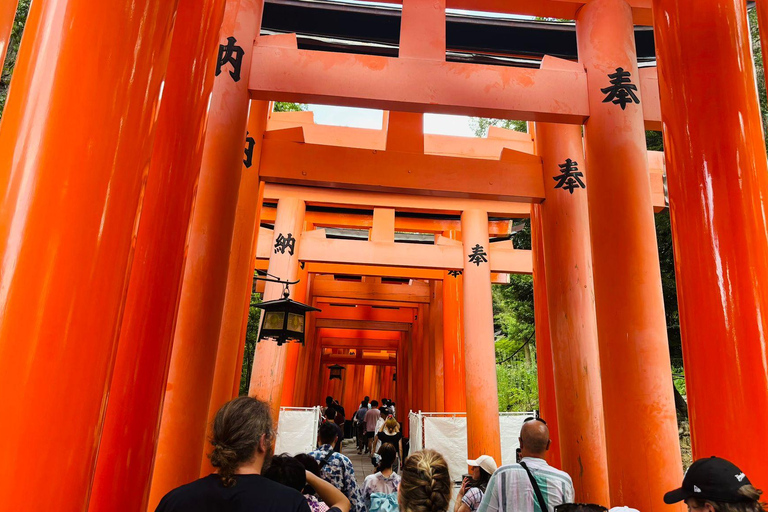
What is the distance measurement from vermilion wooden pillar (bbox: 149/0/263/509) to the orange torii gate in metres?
0.02

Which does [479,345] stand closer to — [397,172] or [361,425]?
[397,172]

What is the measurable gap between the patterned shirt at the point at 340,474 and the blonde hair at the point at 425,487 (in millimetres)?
1431

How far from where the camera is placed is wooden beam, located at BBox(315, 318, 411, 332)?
18.1 metres

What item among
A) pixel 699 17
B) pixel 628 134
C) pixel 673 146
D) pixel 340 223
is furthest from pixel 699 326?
pixel 340 223

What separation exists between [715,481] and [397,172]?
5.00 m

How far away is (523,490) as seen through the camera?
267cm

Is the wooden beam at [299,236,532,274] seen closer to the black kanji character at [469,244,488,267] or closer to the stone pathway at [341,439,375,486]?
the black kanji character at [469,244,488,267]

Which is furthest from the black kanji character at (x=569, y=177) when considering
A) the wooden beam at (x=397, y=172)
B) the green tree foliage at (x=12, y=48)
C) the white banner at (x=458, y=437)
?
the green tree foliage at (x=12, y=48)

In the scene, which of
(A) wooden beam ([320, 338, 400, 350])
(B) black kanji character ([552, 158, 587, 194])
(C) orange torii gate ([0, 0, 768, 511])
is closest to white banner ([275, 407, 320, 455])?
(C) orange torii gate ([0, 0, 768, 511])

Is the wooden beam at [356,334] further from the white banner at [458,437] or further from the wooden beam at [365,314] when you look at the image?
the white banner at [458,437]

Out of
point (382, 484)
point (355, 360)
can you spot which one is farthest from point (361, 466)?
point (355, 360)

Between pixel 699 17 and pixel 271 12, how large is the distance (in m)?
5.33

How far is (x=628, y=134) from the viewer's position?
15.8ft

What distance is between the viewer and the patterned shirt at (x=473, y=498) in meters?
3.54
